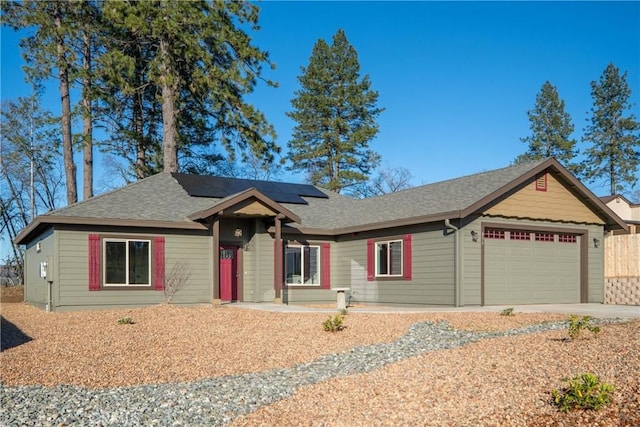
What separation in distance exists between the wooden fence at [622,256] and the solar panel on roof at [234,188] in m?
9.97

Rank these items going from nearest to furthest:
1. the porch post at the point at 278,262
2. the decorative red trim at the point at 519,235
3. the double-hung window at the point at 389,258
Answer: the decorative red trim at the point at 519,235, the double-hung window at the point at 389,258, the porch post at the point at 278,262

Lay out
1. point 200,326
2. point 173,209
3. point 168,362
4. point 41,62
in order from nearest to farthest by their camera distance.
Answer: point 168,362 → point 200,326 → point 173,209 → point 41,62

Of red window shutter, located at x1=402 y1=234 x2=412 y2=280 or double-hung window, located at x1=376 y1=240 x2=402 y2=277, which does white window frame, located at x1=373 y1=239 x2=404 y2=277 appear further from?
red window shutter, located at x1=402 y1=234 x2=412 y2=280

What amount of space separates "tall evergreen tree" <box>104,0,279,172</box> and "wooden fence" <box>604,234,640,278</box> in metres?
13.8

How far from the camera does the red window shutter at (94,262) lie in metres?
15.4

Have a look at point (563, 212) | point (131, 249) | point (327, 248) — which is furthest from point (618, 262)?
point (131, 249)

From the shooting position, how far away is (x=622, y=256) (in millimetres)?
17484

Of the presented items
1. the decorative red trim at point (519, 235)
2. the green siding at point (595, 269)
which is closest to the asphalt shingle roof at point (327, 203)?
the decorative red trim at point (519, 235)

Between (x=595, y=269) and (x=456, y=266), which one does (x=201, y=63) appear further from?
(x=595, y=269)

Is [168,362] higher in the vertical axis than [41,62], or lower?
lower

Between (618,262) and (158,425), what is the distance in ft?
52.3

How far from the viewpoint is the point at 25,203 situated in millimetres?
34344

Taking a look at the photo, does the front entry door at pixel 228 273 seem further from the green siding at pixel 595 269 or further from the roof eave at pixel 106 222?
the green siding at pixel 595 269

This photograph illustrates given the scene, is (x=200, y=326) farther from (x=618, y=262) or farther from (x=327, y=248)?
(x=618, y=262)
